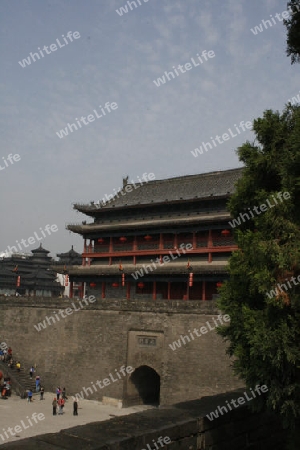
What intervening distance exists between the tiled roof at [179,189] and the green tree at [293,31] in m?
16.3

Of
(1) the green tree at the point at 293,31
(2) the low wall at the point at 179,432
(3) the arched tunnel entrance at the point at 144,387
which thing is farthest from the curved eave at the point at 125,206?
(2) the low wall at the point at 179,432

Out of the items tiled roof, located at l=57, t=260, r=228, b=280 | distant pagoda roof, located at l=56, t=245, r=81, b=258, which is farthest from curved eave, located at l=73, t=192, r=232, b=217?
distant pagoda roof, located at l=56, t=245, r=81, b=258

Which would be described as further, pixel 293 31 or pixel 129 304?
pixel 129 304

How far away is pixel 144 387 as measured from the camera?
23000 millimetres

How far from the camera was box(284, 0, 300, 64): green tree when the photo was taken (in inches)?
333

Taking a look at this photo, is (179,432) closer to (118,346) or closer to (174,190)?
(118,346)

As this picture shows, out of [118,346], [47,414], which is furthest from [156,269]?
[47,414]

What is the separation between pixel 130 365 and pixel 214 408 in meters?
15.7

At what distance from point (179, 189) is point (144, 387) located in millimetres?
12269

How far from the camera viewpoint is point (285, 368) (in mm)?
7348

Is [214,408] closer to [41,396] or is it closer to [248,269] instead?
[248,269]

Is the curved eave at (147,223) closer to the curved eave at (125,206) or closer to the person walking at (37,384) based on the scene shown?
the curved eave at (125,206)

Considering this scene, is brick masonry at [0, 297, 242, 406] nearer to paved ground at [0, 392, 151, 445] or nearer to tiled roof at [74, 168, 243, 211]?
paved ground at [0, 392, 151, 445]

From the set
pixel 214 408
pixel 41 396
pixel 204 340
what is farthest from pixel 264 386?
pixel 41 396
